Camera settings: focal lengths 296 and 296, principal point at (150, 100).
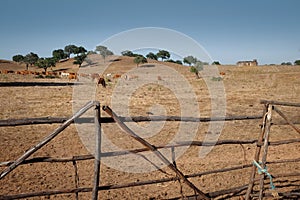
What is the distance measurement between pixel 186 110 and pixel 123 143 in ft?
15.6

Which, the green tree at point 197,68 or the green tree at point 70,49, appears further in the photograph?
the green tree at point 70,49

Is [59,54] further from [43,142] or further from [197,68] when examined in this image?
[43,142]

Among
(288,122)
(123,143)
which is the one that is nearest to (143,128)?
(123,143)

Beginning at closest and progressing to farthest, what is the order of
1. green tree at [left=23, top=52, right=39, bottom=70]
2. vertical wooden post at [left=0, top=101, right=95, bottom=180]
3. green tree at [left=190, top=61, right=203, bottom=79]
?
vertical wooden post at [left=0, top=101, right=95, bottom=180]
green tree at [left=190, top=61, right=203, bottom=79]
green tree at [left=23, top=52, right=39, bottom=70]

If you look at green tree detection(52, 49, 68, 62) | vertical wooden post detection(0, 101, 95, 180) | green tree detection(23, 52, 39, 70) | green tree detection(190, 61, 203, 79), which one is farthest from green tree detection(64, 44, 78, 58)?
vertical wooden post detection(0, 101, 95, 180)

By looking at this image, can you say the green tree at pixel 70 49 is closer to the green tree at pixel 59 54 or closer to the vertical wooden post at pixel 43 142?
the green tree at pixel 59 54

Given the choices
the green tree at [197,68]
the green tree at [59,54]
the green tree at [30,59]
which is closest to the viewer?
the green tree at [197,68]

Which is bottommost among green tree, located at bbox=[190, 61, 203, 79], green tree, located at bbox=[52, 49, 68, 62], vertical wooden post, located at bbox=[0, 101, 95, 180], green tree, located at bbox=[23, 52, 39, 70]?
vertical wooden post, located at bbox=[0, 101, 95, 180]

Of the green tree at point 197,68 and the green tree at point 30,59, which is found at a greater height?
the green tree at point 30,59

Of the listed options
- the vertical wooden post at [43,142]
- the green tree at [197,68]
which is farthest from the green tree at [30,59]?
the vertical wooden post at [43,142]

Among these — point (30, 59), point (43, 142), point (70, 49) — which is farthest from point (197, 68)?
point (70, 49)

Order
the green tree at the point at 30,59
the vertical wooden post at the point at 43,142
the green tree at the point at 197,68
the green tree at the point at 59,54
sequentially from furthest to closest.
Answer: the green tree at the point at 59,54, the green tree at the point at 30,59, the green tree at the point at 197,68, the vertical wooden post at the point at 43,142

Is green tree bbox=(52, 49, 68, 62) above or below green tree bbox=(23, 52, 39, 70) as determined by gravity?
above

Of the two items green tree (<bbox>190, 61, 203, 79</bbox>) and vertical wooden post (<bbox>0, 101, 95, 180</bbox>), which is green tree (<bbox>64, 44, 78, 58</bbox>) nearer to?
green tree (<bbox>190, 61, 203, 79</bbox>)
